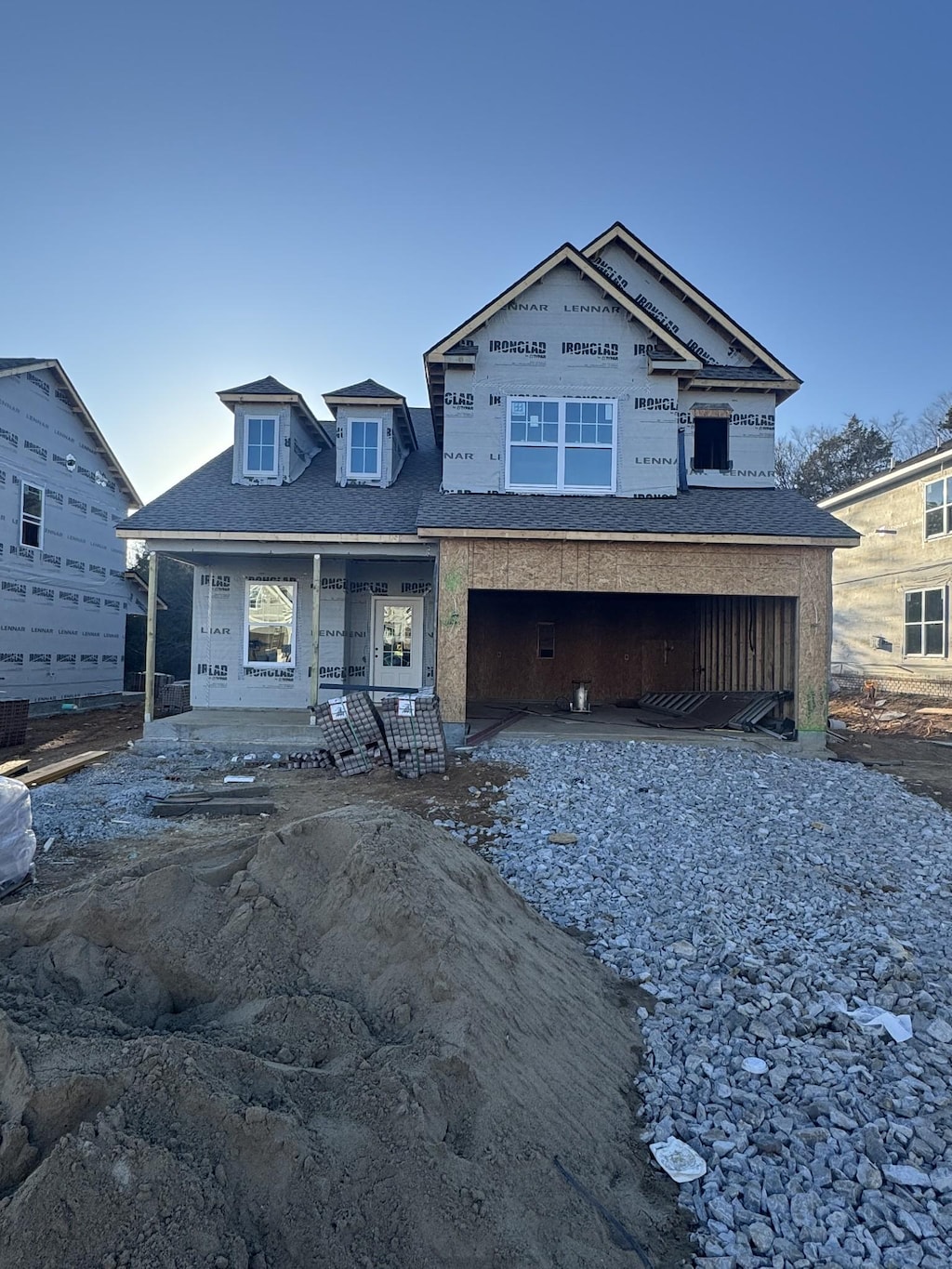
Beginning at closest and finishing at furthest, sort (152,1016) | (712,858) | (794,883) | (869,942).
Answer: (152,1016) < (869,942) < (794,883) < (712,858)

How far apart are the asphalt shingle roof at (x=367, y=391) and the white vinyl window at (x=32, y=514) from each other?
887 centimetres

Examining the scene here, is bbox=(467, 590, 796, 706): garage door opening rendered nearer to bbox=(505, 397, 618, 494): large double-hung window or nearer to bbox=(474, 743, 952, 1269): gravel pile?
bbox=(505, 397, 618, 494): large double-hung window

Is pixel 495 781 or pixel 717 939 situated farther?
pixel 495 781

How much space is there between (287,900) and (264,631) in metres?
11.5

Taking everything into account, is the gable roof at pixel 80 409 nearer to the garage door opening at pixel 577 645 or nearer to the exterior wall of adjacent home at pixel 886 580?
the garage door opening at pixel 577 645

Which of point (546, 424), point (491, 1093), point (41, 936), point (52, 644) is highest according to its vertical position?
point (546, 424)

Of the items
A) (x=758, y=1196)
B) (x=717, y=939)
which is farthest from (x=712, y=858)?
(x=758, y=1196)

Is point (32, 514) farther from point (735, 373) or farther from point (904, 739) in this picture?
point (904, 739)

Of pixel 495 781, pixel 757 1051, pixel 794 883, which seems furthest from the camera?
pixel 495 781

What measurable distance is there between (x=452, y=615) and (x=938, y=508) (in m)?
15.0

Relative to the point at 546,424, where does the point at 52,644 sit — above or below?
below

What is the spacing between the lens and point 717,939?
4.93m

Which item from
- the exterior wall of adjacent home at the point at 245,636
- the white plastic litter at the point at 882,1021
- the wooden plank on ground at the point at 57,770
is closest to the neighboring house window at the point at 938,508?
the exterior wall of adjacent home at the point at 245,636

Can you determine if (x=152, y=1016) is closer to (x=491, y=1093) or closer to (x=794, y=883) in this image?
(x=491, y=1093)
